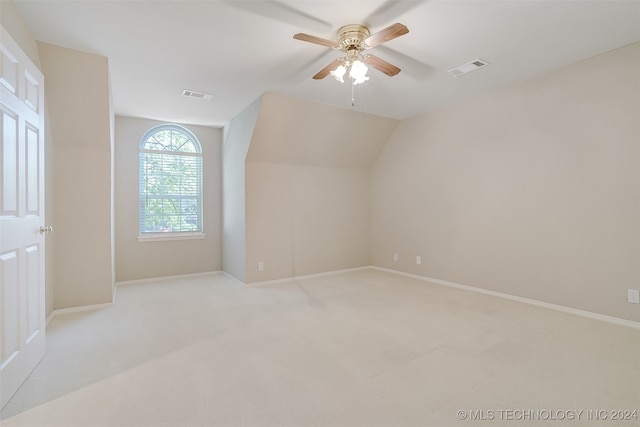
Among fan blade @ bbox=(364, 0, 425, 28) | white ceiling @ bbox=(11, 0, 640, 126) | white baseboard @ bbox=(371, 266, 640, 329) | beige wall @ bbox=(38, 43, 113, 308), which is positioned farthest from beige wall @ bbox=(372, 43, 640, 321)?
beige wall @ bbox=(38, 43, 113, 308)

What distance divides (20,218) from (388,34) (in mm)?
2730

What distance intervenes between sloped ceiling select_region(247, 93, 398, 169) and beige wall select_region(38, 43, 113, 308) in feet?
5.88

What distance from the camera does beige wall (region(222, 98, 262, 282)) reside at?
4.43 meters

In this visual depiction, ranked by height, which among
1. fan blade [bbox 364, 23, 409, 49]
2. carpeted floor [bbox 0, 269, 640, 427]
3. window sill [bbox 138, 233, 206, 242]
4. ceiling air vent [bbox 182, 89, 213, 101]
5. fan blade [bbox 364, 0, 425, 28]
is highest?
ceiling air vent [bbox 182, 89, 213, 101]

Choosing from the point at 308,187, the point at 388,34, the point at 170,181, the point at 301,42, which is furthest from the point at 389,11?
the point at 170,181

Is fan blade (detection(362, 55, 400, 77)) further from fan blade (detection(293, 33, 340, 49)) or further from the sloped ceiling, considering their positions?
the sloped ceiling

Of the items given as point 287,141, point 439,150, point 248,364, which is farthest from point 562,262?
point 287,141

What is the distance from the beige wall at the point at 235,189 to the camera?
4.43 meters

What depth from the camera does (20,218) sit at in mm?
1915

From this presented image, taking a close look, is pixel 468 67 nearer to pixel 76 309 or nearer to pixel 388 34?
pixel 388 34

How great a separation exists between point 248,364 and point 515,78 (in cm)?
409

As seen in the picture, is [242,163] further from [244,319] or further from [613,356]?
[613,356]

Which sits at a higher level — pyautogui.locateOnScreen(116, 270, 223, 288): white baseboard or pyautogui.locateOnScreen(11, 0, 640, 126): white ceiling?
pyautogui.locateOnScreen(11, 0, 640, 126): white ceiling

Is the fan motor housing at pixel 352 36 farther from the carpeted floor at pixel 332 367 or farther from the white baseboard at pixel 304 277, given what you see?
the white baseboard at pixel 304 277
